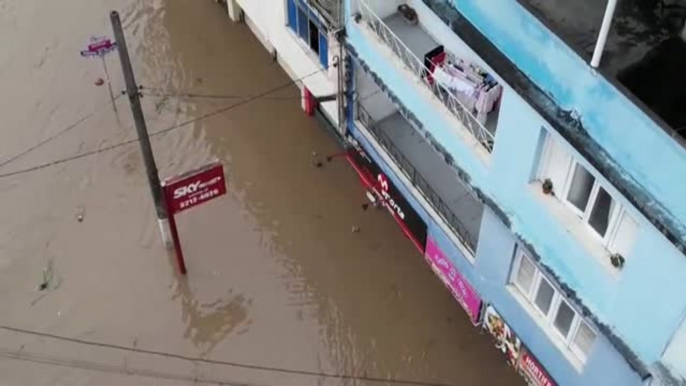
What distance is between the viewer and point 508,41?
501 inches

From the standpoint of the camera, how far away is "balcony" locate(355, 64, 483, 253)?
17500 millimetres

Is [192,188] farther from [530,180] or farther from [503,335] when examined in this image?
[530,180]

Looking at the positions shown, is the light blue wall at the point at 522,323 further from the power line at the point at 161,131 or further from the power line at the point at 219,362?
the power line at the point at 161,131

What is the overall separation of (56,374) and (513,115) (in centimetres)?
1110

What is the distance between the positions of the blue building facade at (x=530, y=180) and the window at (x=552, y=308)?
27mm

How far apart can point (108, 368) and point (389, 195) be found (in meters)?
6.88

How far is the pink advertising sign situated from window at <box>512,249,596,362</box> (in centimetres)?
162

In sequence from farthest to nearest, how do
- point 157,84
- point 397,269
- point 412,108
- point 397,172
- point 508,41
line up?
1. point 157,84
2. point 397,269
3. point 397,172
4. point 412,108
5. point 508,41

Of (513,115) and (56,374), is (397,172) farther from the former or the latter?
(56,374)

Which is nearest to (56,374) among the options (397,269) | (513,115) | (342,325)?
(342,325)

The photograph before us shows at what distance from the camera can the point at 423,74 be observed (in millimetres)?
15922

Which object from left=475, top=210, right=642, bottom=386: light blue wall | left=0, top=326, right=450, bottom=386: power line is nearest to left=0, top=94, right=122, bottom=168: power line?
left=0, top=326, right=450, bottom=386: power line

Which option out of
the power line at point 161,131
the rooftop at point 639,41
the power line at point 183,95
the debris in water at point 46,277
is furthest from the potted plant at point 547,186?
the debris in water at point 46,277

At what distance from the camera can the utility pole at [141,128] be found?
16.4 metres
